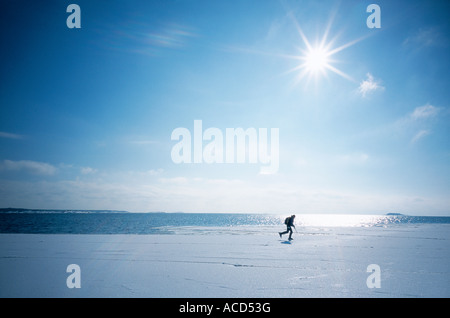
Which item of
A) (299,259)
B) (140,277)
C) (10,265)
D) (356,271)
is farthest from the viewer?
(299,259)

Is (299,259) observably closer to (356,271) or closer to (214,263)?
(356,271)
